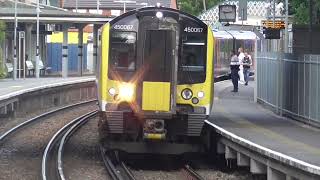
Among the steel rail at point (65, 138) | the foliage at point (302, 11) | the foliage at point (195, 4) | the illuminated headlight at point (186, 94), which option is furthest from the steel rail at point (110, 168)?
the foliage at point (195, 4)

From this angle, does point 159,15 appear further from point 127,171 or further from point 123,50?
point 127,171

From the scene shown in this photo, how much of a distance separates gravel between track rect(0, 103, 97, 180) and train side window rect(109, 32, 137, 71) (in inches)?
99.7

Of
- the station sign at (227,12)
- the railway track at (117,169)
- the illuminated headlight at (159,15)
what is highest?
the station sign at (227,12)

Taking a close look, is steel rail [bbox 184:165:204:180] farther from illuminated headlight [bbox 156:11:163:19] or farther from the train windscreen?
illuminated headlight [bbox 156:11:163:19]

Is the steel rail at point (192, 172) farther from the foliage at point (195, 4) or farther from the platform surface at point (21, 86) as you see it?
the foliage at point (195, 4)

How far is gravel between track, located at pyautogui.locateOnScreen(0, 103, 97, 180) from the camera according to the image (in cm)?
1388

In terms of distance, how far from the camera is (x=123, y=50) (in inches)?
546

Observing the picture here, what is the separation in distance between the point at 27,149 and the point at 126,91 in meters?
4.43

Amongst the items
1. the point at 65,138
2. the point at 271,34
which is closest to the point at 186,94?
the point at 65,138

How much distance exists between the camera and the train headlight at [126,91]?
1358cm

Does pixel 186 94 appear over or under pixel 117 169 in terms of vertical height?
over

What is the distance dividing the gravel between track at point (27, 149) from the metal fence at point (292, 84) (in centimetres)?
587

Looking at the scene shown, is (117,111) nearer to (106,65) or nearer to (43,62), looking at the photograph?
(106,65)

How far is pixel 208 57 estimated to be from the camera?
14094mm
